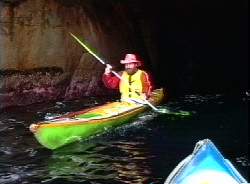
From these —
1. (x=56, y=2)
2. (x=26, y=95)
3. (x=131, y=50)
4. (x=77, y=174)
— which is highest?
(x=56, y=2)

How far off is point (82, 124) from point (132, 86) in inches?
93.9

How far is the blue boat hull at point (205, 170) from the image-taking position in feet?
19.1

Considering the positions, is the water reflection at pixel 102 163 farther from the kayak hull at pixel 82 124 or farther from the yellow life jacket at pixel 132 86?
the yellow life jacket at pixel 132 86

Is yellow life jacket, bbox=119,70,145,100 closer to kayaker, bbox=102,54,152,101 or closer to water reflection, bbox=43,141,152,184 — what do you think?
kayaker, bbox=102,54,152,101

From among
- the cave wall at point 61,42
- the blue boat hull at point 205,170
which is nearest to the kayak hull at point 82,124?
the cave wall at point 61,42

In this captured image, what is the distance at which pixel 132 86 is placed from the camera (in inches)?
456

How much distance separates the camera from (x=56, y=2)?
13617 millimetres

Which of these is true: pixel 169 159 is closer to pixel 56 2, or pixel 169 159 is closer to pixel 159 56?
pixel 56 2

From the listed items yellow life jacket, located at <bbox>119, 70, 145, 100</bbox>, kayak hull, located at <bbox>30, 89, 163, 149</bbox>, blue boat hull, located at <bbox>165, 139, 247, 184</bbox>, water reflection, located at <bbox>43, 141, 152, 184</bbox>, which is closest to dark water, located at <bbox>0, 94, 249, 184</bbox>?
water reflection, located at <bbox>43, 141, 152, 184</bbox>

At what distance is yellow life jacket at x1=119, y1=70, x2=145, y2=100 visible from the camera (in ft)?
38.0

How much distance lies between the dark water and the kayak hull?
0.18 meters

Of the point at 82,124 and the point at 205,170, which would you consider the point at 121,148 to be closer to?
the point at 82,124

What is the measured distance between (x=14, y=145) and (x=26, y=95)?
12.5 ft

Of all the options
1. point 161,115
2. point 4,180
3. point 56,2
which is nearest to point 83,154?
point 4,180
